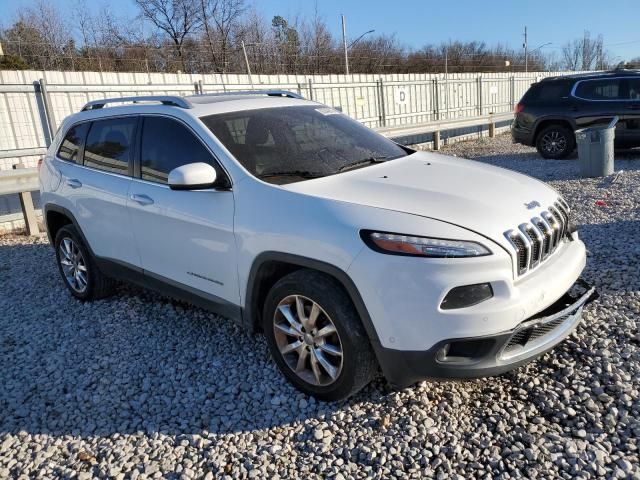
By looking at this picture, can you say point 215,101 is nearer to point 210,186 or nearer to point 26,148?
point 210,186

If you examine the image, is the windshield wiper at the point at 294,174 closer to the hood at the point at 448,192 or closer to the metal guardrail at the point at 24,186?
the hood at the point at 448,192

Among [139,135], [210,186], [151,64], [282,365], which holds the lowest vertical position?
[282,365]

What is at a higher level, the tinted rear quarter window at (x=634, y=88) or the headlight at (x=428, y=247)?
the tinted rear quarter window at (x=634, y=88)

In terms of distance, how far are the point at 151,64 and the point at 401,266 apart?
23702mm

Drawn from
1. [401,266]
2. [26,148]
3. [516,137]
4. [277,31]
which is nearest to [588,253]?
[401,266]

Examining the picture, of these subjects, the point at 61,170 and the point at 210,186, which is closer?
the point at 210,186

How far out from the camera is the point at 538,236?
2787 millimetres

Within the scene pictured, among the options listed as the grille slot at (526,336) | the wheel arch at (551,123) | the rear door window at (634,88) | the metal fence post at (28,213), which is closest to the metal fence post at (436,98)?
the wheel arch at (551,123)

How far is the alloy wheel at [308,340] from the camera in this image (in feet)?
9.43

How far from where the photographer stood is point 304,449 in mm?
2693

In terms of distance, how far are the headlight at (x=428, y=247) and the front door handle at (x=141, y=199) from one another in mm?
1942

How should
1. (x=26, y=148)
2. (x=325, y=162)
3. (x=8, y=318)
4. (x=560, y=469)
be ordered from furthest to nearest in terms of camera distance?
1. (x=26, y=148)
2. (x=8, y=318)
3. (x=325, y=162)
4. (x=560, y=469)

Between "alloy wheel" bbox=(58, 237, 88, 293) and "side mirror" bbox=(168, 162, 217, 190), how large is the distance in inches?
83.3

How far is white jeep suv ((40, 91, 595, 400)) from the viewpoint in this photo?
2.51 m
